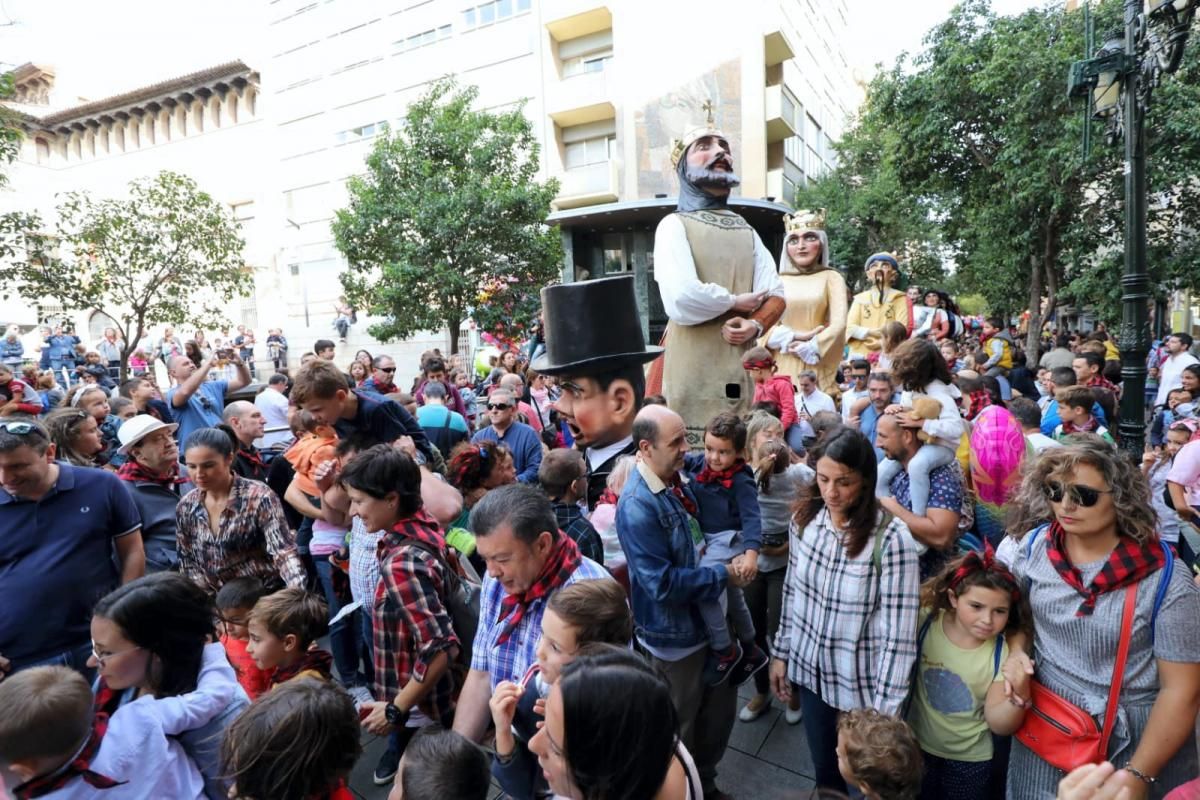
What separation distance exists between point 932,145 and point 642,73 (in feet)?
33.7

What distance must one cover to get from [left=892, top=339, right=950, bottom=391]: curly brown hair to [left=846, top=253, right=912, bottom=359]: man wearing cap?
4072mm

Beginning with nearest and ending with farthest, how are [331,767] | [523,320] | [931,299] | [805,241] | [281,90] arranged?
1. [331,767]
2. [805,241]
3. [931,299]
4. [523,320]
5. [281,90]

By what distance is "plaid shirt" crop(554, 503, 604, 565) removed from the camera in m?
2.75

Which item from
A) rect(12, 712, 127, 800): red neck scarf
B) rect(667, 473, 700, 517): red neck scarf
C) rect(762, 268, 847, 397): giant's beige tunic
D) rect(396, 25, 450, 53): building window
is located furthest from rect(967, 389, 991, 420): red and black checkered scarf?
rect(396, 25, 450, 53): building window

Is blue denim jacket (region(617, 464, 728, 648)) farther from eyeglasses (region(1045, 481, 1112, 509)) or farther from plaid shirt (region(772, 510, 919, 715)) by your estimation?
eyeglasses (region(1045, 481, 1112, 509))

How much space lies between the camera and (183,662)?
207cm

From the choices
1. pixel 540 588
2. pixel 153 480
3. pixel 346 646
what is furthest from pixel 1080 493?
pixel 153 480

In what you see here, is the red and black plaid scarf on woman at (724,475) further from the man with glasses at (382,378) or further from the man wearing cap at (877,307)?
the man wearing cap at (877,307)

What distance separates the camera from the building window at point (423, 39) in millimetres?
24016

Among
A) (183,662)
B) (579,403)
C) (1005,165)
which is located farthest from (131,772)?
(1005,165)

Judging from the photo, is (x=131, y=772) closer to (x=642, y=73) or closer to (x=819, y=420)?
(x=819, y=420)

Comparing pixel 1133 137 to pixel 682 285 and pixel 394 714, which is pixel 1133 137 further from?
pixel 394 714

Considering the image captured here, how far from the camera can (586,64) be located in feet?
73.3

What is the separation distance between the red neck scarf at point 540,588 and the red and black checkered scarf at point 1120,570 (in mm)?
1447
